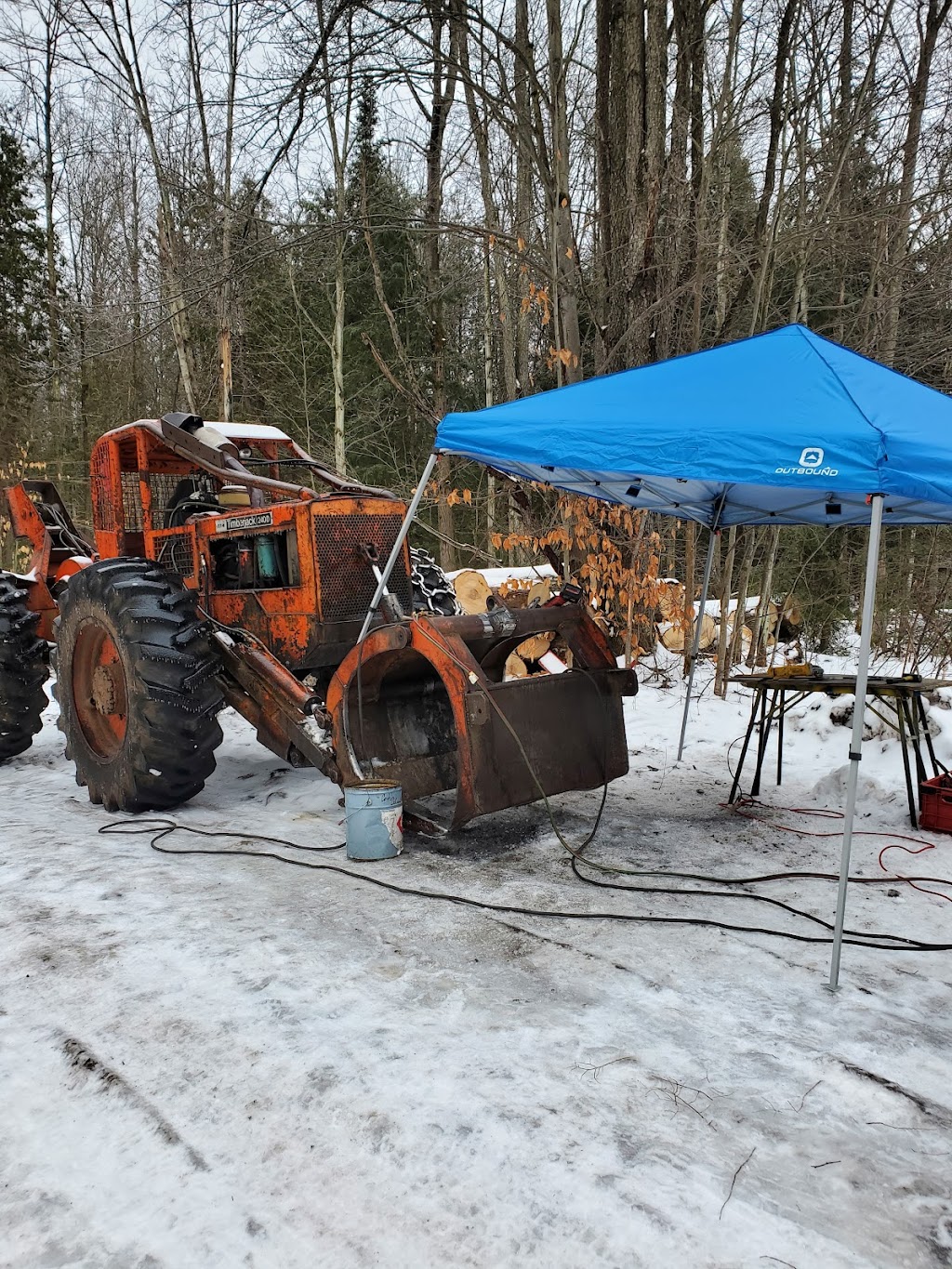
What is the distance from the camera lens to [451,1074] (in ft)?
8.34

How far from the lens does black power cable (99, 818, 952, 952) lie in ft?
11.8

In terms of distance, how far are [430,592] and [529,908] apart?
3.28 meters

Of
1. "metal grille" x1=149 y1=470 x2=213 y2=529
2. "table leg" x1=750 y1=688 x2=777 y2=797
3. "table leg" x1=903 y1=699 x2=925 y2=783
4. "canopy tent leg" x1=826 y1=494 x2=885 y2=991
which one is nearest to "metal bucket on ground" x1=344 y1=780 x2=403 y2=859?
"canopy tent leg" x1=826 y1=494 x2=885 y2=991

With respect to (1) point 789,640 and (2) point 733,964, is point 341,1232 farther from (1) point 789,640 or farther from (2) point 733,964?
(1) point 789,640

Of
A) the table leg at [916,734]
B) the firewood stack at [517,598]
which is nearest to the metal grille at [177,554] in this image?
the firewood stack at [517,598]

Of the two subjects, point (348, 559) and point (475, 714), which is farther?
point (348, 559)

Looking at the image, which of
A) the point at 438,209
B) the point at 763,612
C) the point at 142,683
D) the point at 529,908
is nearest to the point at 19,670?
the point at 142,683

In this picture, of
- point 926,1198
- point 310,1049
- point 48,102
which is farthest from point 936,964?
point 48,102

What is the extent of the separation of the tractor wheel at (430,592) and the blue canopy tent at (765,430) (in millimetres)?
1814

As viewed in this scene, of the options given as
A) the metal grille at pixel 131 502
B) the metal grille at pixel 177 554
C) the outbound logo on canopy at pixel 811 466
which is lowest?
the metal grille at pixel 177 554

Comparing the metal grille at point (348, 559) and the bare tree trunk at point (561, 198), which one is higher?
the bare tree trunk at point (561, 198)

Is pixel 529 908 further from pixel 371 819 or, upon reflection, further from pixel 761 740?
pixel 761 740

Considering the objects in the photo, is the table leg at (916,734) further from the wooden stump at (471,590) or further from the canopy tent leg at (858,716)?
the wooden stump at (471,590)

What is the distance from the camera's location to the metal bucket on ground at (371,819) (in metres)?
4.53
